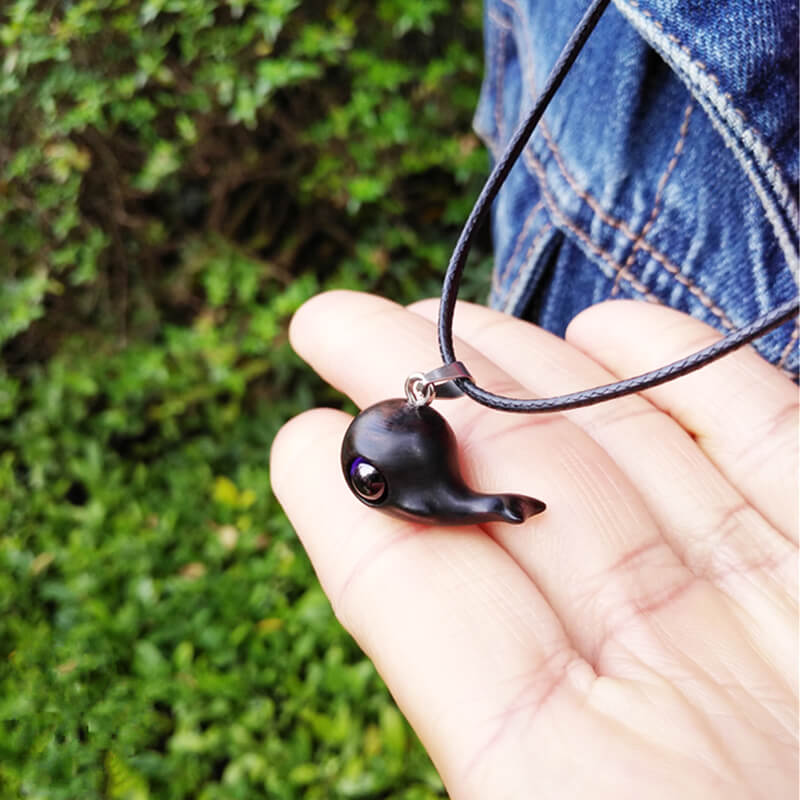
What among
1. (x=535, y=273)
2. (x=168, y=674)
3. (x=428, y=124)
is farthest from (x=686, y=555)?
(x=428, y=124)

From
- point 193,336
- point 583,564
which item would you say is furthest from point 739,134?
point 193,336

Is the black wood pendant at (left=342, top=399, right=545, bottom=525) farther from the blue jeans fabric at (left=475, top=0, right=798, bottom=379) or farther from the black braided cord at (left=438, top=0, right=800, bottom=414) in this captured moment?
the blue jeans fabric at (left=475, top=0, right=798, bottom=379)

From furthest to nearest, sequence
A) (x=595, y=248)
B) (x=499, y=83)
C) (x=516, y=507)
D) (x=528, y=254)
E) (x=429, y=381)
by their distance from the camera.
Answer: (x=499, y=83)
(x=528, y=254)
(x=595, y=248)
(x=429, y=381)
(x=516, y=507)

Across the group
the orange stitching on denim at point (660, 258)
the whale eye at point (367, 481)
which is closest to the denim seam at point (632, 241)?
the orange stitching on denim at point (660, 258)

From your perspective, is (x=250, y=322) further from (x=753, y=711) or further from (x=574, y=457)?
(x=753, y=711)

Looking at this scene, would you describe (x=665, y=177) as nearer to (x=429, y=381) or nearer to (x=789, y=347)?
(x=789, y=347)
